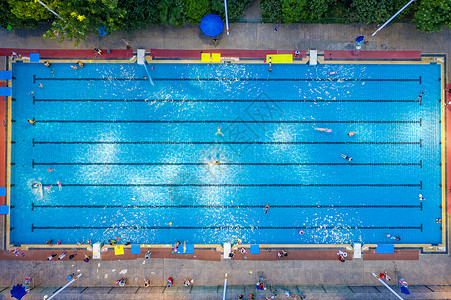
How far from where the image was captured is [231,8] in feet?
30.6

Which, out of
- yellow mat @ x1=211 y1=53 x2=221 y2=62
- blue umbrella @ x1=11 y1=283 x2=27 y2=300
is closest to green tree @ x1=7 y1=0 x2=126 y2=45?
yellow mat @ x1=211 y1=53 x2=221 y2=62

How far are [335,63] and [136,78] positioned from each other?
334 inches

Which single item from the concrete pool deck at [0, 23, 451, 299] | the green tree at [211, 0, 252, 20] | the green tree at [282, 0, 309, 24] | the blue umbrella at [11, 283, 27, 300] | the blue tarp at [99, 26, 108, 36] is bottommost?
the blue umbrella at [11, 283, 27, 300]

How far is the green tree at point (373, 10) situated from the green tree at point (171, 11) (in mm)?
→ 6813

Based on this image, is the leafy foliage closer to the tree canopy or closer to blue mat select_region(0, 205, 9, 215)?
the tree canopy

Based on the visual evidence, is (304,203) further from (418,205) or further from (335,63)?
(335,63)

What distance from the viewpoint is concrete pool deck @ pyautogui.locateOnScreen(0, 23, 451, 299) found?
32.3 ft

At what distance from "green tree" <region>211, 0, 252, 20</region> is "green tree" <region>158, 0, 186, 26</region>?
1.28 meters

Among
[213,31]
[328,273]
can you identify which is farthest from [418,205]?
[213,31]

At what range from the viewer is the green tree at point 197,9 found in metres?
8.94

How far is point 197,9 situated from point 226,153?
227 inches

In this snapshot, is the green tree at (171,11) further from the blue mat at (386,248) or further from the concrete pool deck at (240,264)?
the blue mat at (386,248)

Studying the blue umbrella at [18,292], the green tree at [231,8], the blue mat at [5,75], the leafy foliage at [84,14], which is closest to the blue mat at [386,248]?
the green tree at [231,8]

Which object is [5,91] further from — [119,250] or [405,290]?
[405,290]
